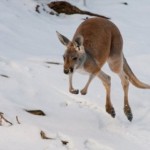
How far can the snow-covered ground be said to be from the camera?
661 cm

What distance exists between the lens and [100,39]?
756cm

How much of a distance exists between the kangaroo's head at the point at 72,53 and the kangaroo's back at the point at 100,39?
448 millimetres

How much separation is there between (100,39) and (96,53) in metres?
0.25

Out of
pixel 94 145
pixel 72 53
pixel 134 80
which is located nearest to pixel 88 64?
pixel 72 53

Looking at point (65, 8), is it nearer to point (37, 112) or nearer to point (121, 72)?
point (121, 72)

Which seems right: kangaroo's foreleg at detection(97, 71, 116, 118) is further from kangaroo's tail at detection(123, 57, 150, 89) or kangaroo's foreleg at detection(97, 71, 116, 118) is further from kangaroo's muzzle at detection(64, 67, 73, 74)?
kangaroo's muzzle at detection(64, 67, 73, 74)

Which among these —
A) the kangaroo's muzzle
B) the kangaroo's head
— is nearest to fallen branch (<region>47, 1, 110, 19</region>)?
the kangaroo's head

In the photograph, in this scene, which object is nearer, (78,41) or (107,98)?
(78,41)

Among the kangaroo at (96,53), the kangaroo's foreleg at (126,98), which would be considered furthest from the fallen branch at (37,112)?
the kangaroo's foreleg at (126,98)

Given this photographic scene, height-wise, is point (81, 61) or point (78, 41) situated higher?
point (78, 41)

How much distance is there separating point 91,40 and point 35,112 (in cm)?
134

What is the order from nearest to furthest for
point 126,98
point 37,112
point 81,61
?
point 81,61, point 37,112, point 126,98

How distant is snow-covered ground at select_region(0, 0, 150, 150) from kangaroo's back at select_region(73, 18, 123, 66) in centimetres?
94

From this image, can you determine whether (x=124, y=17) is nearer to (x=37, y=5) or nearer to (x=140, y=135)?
(x=37, y=5)
